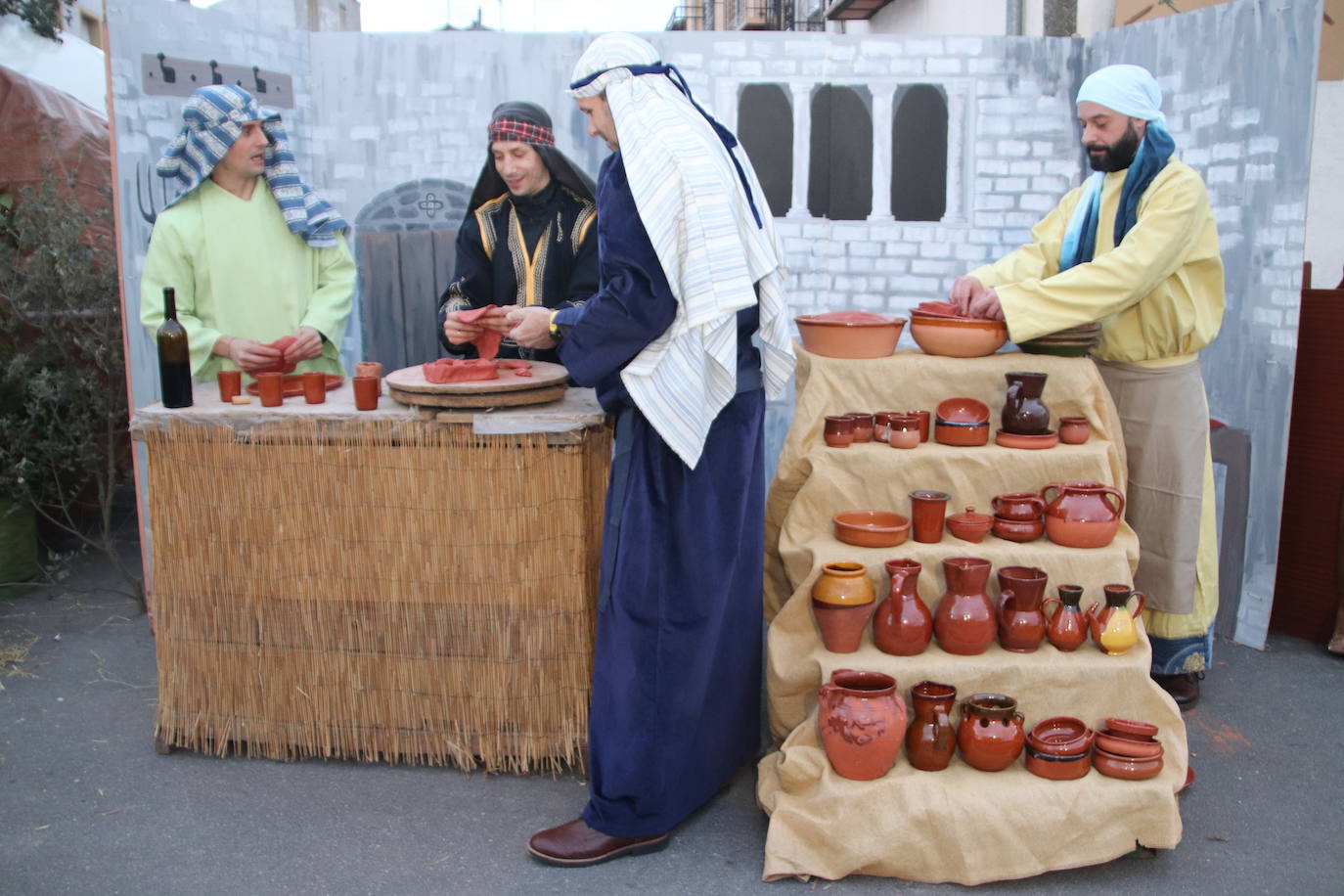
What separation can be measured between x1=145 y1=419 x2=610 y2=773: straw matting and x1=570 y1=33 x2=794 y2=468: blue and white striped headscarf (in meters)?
0.51

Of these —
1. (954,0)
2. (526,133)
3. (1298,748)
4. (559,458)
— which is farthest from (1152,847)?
(954,0)

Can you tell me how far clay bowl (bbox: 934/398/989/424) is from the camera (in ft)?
10.6

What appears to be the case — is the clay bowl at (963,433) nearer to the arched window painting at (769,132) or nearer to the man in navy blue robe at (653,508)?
the man in navy blue robe at (653,508)

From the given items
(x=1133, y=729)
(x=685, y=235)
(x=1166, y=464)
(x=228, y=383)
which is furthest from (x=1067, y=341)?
(x=228, y=383)

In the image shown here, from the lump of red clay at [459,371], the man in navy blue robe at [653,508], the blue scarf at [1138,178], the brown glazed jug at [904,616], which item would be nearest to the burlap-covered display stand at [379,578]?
the lump of red clay at [459,371]

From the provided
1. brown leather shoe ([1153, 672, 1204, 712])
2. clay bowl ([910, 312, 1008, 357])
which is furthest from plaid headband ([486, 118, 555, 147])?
brown leather shoe ([1153, 672, 1204, 712])

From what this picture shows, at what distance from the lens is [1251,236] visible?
165 inches

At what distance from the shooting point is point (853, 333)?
3326 millimetres

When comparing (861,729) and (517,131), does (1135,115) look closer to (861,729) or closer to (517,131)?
(517,131)

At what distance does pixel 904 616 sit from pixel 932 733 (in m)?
0.31

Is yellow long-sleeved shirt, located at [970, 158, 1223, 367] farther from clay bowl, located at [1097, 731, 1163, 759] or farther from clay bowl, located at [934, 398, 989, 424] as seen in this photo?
clay bowl, located at [1097, 731, 1163, 759]

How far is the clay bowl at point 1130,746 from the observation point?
2793 mm

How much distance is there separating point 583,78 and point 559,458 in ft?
3.38

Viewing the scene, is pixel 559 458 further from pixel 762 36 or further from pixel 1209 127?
pixel 1209 127
